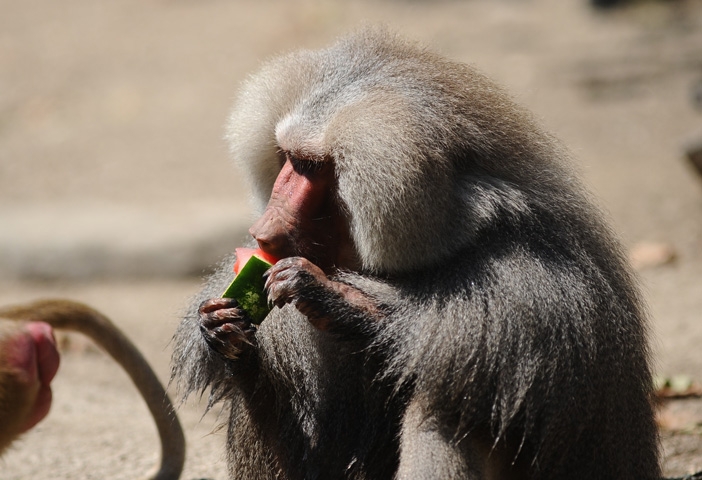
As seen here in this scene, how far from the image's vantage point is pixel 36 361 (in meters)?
3.33

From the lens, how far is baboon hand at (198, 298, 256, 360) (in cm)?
250

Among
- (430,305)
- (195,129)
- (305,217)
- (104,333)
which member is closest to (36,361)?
(104,333)

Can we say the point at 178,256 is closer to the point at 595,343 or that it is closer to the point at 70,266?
the point at 70,266

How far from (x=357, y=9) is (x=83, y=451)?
7808mm

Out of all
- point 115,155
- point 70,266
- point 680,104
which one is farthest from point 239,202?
point 680,104

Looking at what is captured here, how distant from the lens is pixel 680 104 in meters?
8.05

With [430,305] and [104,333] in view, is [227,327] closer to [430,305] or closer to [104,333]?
[430,305]

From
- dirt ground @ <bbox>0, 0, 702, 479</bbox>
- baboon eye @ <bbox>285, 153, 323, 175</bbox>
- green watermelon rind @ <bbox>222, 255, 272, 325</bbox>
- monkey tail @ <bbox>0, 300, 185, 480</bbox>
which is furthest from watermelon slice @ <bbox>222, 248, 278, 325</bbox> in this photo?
dirt ground @ <bbox>0, 0, 702, 479</bbox>

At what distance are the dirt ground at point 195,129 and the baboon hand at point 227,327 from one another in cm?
98

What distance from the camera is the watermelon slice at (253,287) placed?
2492 millimetres

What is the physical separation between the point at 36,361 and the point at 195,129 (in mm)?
5538

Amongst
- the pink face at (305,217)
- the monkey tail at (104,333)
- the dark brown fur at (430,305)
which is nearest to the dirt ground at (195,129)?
the monkey tail at (104,333)

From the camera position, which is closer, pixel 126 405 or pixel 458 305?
pixel 458 305

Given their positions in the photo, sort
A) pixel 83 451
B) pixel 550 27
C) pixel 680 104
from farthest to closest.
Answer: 1. pixel 550 27
2. pixel 680 104
3. pixel 83 451
